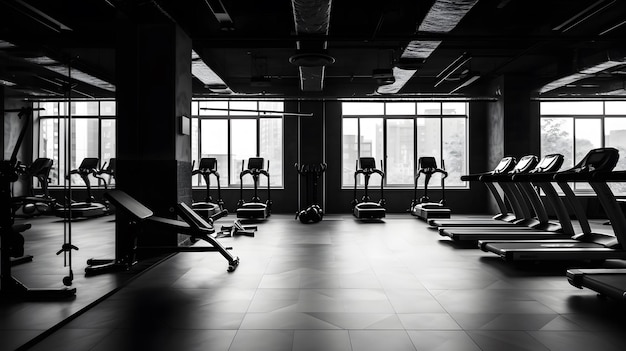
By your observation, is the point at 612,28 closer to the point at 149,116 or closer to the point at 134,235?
the point at 149,116

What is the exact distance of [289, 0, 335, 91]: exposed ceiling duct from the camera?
506cm

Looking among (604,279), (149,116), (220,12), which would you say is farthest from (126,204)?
(604,279)

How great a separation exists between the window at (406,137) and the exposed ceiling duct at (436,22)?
158 inches

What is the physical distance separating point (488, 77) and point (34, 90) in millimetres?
12188

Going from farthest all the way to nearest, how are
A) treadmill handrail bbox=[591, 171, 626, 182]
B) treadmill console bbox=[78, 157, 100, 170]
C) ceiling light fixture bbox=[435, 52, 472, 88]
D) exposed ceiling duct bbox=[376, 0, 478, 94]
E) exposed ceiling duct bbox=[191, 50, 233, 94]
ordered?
1. treadmill console bbox=[78, 157, 100, 170]
2. ceiling light fixture bbox=[435, 52, 472, 88]
3. exposed ceiling duct bbox=[191, 50, 233, 94]
4. exposed ceiling duct bbox=[376, 0, 478, 94]
5. treadmill handrail bbox=[591, 171, 626, 182]

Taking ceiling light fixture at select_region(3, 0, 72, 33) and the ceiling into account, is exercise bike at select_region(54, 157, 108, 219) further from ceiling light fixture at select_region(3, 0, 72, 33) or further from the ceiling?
ceiling light fixture at select_region(3, 0, 72, 33)

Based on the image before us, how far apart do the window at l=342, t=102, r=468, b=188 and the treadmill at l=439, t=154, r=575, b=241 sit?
513 cm

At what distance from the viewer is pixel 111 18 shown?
6.67 meters

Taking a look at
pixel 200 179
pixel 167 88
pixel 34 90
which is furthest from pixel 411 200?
pixel 34 90

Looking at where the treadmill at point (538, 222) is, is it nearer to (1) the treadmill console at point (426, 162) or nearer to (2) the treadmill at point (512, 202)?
(2) the treadmill at point (512, 202)

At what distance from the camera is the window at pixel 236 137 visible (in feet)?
38.2

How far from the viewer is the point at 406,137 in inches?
461

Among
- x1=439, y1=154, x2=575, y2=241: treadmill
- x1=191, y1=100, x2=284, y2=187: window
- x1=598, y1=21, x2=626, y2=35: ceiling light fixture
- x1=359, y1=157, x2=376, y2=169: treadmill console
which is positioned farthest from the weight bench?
x1=191, y1=100, x2=284, y2=187: window

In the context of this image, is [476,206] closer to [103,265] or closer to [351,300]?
[351,300]
